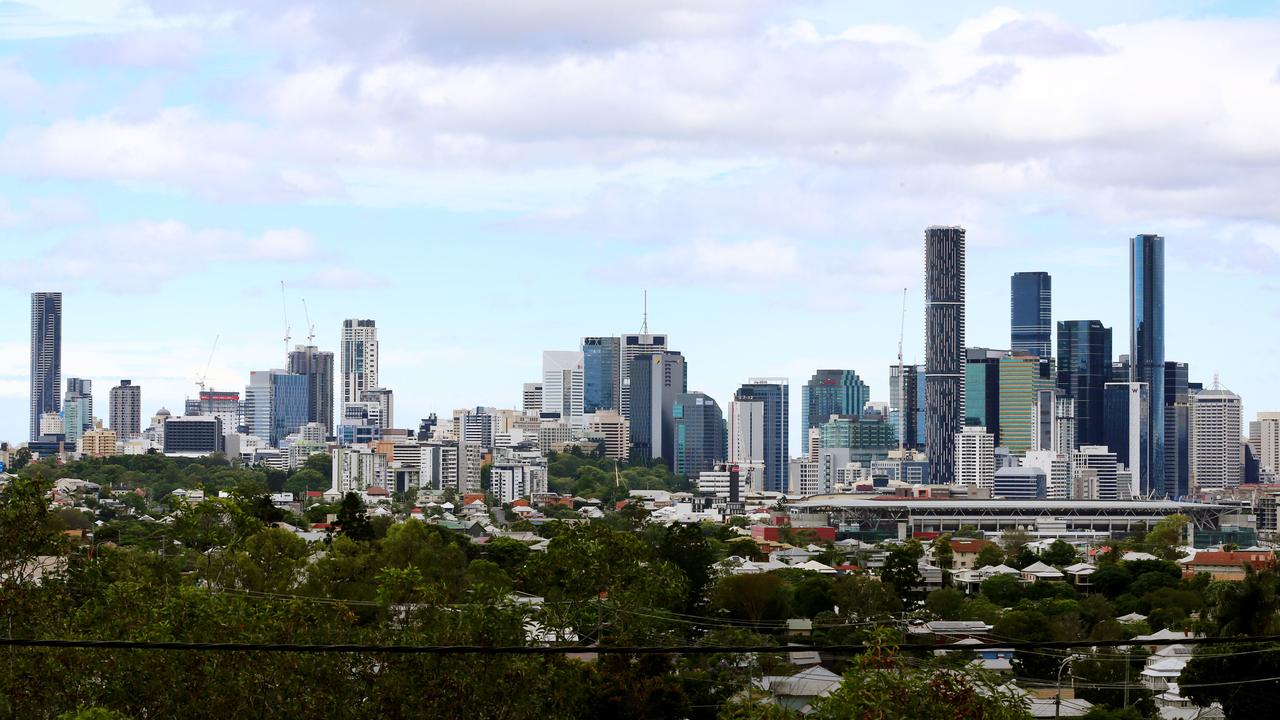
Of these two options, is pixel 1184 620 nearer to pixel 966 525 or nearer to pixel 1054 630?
pixel 1054 630

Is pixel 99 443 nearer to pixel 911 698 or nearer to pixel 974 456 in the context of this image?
pixel 974 456

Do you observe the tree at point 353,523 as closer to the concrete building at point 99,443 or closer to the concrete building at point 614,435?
the concrete building at point 614,435

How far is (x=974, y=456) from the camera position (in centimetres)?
19300

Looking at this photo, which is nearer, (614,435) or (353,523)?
(353,523)

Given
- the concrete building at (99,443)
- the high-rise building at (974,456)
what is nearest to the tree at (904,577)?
the concrete building at (99,443)

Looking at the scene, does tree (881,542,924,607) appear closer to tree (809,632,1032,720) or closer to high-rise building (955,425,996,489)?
tree (809,632,1032,720)

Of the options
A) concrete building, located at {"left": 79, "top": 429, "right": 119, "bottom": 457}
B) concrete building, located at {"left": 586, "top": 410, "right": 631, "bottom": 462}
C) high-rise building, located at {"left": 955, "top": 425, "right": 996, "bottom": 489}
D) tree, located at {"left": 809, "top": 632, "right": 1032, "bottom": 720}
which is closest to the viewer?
tree, located at {"left": 809, "top": 632, "right": 1032, "bottom": 720}

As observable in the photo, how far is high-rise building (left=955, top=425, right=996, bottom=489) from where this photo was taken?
192 meters

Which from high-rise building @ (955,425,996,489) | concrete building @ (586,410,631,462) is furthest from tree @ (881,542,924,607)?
high-rise building @ (955,425,996,489)

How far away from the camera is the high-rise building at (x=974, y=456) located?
7544 inches

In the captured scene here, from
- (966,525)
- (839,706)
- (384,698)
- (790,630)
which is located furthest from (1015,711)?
(966,525)

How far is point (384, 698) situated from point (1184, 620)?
25.7 meters

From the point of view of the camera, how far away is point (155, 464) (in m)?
130

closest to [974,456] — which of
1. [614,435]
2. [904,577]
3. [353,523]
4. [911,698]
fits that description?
[614,435]
